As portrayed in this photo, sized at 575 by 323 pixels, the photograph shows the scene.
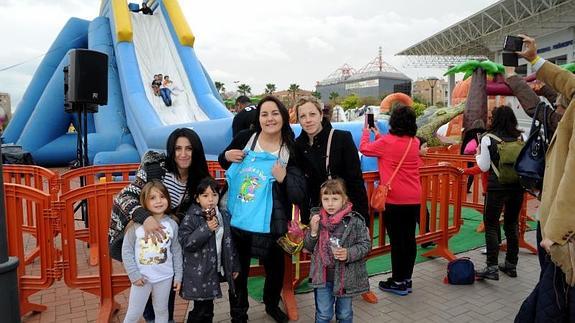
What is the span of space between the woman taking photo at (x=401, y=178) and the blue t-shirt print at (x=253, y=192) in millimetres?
1257

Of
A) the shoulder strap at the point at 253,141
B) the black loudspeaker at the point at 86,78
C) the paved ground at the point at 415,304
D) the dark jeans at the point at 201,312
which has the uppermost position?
the black loudspeaker at the point at 86,78

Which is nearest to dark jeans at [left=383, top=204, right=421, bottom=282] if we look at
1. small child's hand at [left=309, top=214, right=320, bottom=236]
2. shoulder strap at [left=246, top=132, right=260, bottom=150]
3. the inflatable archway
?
small child's hand at [left=309, top=214, right=320, bottom=236]

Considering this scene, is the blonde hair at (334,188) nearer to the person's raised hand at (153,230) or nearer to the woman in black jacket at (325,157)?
the woman in black jacket at (325,157)

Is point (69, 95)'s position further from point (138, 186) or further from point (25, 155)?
point (25, 155)

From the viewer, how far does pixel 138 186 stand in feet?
10.2

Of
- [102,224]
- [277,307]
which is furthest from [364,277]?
[102,224]

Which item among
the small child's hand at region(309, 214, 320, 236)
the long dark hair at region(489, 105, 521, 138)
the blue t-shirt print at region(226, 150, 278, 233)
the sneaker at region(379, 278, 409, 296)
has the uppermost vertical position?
the long dark hair at region(489, 105, 521, 138)

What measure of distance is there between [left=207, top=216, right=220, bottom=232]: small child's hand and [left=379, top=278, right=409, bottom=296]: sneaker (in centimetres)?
202

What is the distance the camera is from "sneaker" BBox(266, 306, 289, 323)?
3.62 metres

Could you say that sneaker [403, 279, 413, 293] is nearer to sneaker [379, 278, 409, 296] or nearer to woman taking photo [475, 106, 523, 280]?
sneaker [379, 278, 409, 296]

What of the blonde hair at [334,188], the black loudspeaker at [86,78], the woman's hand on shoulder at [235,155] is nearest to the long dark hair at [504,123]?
the blonde hair at [334,188]

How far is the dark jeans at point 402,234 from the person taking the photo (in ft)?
13.5

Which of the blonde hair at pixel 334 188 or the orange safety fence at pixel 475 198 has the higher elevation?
the blonde hair at pixel 334 188

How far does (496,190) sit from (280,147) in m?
2.48
